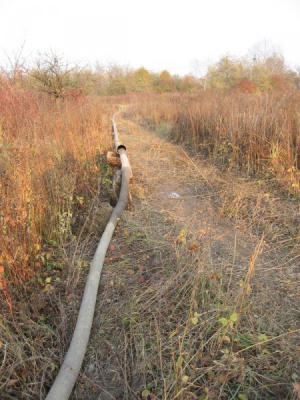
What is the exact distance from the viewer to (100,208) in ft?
10.5

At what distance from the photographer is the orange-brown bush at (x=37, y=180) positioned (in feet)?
6.39

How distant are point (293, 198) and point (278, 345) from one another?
227 cm

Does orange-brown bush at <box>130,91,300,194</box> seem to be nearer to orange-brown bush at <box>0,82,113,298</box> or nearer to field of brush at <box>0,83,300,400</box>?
field of brush at <box>0,83,300,400</box>

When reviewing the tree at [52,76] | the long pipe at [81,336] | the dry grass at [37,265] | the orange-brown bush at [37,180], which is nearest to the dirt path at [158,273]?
the long pipe at [81,336]

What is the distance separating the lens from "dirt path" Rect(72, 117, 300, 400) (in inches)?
62.5

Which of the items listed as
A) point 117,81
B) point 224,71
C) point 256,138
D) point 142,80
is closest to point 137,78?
point 142,80

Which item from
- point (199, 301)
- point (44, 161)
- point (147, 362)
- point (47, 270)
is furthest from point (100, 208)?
point (147, 362)

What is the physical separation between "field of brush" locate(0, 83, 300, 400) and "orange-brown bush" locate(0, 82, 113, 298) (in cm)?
1

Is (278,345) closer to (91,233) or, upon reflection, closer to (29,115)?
(91,233)

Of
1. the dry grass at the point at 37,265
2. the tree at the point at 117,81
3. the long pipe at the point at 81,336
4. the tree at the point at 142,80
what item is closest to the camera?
the long pipe at the point at 81,336

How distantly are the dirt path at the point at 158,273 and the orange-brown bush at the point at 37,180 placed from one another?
646 millimetres

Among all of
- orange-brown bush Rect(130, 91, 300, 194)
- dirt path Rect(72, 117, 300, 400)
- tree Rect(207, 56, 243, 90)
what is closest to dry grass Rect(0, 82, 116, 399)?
dirt path Rect(72, 117, 300, 400)

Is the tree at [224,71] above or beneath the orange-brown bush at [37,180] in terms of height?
above

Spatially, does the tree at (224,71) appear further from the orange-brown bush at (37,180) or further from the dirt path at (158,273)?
the dirt path at (158,273)
